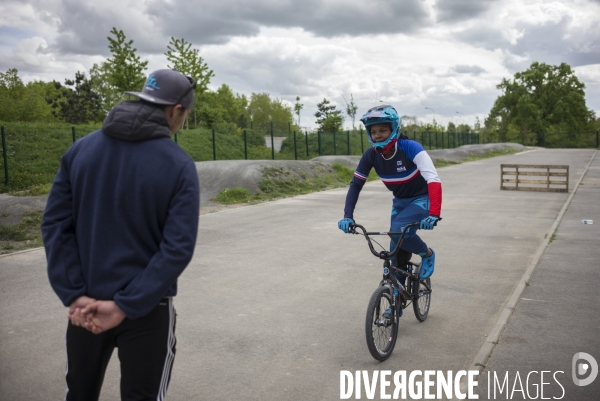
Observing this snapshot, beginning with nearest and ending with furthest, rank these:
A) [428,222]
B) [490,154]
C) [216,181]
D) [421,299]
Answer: [428,222]
[421,299]
[216,181]
[490,154]

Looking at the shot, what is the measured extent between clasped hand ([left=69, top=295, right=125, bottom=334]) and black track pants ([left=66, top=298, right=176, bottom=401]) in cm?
7

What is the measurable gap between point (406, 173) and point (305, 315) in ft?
5.96

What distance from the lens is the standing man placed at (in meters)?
2.27

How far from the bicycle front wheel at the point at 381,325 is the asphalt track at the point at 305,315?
121 mm

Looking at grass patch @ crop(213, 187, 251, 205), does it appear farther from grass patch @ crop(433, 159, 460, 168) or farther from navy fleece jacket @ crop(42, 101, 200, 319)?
grass patch @ crop(433, 159, 460, 168)

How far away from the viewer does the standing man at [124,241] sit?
2.27 metres

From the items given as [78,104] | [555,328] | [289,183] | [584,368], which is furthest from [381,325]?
[78,104]

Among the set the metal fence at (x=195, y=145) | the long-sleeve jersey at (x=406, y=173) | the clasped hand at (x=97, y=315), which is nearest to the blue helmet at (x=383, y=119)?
the long-sleeve jersey at (x=406, y=173)

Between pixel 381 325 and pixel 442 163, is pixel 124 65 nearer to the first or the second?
pixel 442 163

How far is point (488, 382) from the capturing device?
415cm

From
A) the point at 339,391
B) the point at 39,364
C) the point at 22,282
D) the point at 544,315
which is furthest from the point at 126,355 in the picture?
the point at 22,282

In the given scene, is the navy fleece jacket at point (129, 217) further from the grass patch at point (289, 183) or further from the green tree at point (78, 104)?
the green tree at point (78, 104)

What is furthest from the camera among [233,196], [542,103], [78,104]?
[542,103]

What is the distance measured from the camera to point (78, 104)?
62.6 metres
